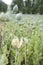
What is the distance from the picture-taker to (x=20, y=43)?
788 millimetres

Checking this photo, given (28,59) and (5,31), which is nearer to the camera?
(28,59)

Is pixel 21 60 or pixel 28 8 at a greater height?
pixel 21 60

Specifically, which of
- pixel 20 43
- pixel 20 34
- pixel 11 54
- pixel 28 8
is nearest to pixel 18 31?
pixel 20 34

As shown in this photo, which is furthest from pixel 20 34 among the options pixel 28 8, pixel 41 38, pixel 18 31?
pixel 28 8

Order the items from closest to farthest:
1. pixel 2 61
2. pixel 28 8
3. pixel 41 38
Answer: pixel 2 61
pixel 41 38
pixel 28 8

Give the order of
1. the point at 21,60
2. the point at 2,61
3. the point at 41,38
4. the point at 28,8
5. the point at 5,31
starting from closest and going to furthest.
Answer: the point at 2,61
the point at 21,60
the point at 41,38
the point at 5,31
the point at 28,8

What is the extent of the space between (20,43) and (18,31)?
1.11ft

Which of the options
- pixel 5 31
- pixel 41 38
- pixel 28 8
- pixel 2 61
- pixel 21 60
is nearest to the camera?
pixel 2 61

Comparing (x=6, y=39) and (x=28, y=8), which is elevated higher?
(x=6, y=39)

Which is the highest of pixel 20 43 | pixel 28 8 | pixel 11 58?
pixel 20 43

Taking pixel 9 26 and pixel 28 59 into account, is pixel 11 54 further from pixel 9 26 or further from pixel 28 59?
pixel 9 26

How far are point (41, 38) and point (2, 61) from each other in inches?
11.9

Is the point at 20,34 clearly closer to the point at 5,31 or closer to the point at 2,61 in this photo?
the point at 5,31

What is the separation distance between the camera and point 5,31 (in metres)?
1.16
